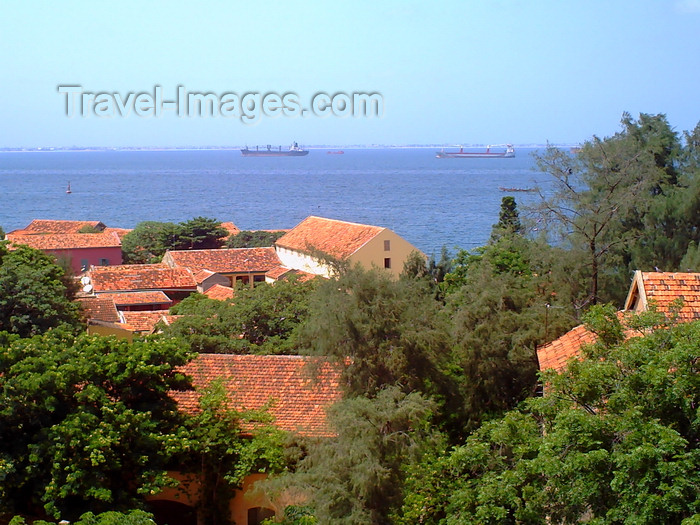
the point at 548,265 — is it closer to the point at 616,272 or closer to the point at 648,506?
the point at 616,272

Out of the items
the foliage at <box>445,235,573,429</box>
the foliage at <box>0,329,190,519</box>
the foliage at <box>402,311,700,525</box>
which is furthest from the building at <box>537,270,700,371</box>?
the foliage at <box>0,329,190,519</box>

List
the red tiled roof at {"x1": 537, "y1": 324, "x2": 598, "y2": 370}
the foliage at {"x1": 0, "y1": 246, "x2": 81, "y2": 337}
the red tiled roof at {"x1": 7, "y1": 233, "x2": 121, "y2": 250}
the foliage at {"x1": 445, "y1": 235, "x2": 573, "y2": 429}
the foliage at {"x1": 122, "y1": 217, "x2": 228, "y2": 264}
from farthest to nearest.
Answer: the foliage at {"x1": 122, "y1": 217, "x2": 228, "y2": 264}, the red tiled roof at {"x1": 7, "y1": 233, "x2": 121, "y2": 250}, the foliage at {"x1": 0, "y1": 246, "x2": 81, "y2": 337}, the foliage at {"x1": 445, "y1": 235, "x2": 573, "y2": 429}, the red tiled roof at {"x1": 537, "y1": 324, "x2": 598, "y2": 370}

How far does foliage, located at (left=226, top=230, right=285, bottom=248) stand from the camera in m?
59.5

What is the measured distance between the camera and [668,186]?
86.3 feet

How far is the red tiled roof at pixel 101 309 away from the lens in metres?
29.8

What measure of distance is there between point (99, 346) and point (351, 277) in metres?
4.83

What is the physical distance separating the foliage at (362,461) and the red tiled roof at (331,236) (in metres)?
23.5

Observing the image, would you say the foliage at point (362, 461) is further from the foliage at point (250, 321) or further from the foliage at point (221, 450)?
the foliage at point (250, 321)

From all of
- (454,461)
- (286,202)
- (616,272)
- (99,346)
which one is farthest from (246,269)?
(286,202)

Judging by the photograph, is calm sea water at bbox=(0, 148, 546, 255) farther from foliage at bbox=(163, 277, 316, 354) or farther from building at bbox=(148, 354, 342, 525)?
building at bbox=(148, 354, 342, 525)

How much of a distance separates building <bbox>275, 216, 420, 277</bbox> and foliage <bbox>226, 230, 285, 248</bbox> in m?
13.9

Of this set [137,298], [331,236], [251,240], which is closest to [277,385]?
[137,298]

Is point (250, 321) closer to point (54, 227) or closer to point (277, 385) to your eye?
point (277, 385)

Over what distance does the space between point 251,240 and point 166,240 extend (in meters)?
6.73
